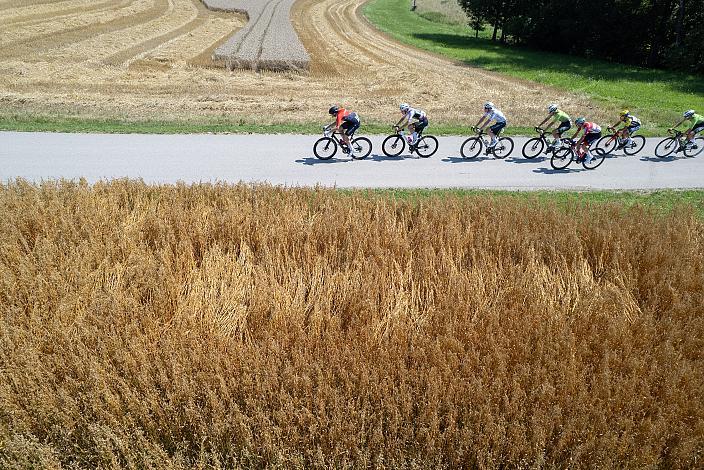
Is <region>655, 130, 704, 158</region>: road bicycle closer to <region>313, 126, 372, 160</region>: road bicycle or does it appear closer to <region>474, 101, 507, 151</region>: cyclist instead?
<region>474, 101, 507, 151</region>: cyclist

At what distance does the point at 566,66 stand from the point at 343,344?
110ft

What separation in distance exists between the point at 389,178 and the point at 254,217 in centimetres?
527

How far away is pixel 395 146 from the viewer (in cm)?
1249

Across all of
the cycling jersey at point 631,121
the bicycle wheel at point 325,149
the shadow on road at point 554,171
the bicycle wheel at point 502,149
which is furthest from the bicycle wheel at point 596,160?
the bicycle wheel at point 325,149

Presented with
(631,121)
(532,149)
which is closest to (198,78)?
(532,149)

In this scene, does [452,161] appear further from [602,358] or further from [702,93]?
[702,93]

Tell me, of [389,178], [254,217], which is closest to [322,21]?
[389,178]

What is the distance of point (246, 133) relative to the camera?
1373 centimetres

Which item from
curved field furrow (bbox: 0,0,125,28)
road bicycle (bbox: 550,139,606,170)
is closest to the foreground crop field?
road bicycle (bbox: 550,139,606,170)

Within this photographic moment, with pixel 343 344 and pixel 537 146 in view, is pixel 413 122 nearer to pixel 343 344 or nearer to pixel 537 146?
pixel 537 146

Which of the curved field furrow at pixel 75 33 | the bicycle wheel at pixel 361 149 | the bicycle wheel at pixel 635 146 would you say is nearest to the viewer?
the bicycle wheel at pixel 361 149

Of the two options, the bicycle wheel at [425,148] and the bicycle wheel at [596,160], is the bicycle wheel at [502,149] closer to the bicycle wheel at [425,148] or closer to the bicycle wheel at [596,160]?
the bicycle wheel at [425,148]

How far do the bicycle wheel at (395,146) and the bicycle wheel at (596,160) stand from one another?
15.8ft

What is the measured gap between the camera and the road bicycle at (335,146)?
38.8ft
